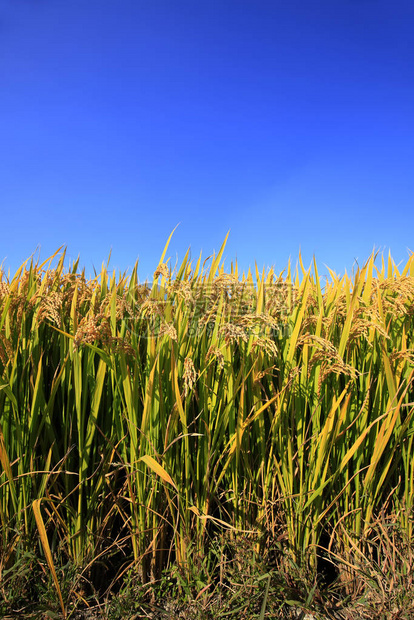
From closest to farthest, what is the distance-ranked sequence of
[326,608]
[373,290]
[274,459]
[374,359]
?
[326,608]
[274,459]
[374,359]
[373,290]

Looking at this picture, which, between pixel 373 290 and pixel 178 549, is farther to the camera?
pixel 373 290

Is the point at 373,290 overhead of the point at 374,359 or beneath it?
overhead

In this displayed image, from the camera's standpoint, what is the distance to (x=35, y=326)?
1.94 meters

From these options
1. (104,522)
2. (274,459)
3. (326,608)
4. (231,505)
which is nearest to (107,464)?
(104,522)

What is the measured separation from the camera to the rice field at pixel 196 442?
1.83m

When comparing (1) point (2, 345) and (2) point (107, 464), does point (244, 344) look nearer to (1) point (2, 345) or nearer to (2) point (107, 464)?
(2) point (107, 464)

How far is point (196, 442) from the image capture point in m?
2.01

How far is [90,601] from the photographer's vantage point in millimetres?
1909

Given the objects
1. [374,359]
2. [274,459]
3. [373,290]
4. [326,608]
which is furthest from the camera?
[373,290]

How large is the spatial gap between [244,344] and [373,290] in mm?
954

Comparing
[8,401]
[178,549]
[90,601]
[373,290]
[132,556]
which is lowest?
[90,601]

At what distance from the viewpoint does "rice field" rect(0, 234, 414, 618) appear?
183 centimetres
